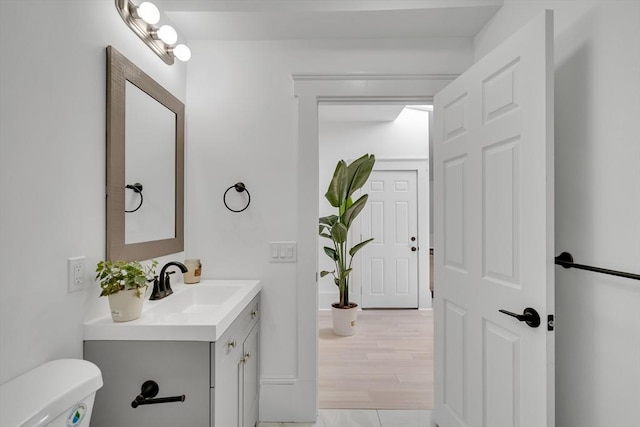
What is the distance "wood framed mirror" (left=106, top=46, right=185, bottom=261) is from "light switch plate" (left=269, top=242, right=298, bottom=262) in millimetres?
553

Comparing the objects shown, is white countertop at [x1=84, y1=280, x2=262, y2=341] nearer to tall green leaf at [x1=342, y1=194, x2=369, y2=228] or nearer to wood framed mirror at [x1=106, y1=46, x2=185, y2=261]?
wood framed mirror at [x1=106, y1=46, x2=185, y2=261]

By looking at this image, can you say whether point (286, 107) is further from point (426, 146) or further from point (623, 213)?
point (426, 146)

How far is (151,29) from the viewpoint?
177 cm

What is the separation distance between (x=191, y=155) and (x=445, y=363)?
78.1 inches

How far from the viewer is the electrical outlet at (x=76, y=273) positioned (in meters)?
1.23

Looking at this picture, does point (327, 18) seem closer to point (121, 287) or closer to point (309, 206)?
point (309, 206)

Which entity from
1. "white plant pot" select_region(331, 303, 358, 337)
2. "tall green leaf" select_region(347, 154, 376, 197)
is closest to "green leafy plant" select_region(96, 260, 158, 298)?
"tall green leaf" select_region(347, 154, 376, 197)

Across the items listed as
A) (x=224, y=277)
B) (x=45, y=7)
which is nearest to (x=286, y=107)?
(x=224, y=277)

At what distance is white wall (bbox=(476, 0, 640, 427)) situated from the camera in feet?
3.72

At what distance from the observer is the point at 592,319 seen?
4.20 ft

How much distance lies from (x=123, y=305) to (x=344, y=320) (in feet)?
8.94

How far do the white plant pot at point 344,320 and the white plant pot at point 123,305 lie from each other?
8.68 feet

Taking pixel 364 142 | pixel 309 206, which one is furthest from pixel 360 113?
pixel 309 206

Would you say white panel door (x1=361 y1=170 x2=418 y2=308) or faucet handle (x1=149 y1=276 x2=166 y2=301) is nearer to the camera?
faucet handle (x1=149 y1=276 x2=166 y2=301)
